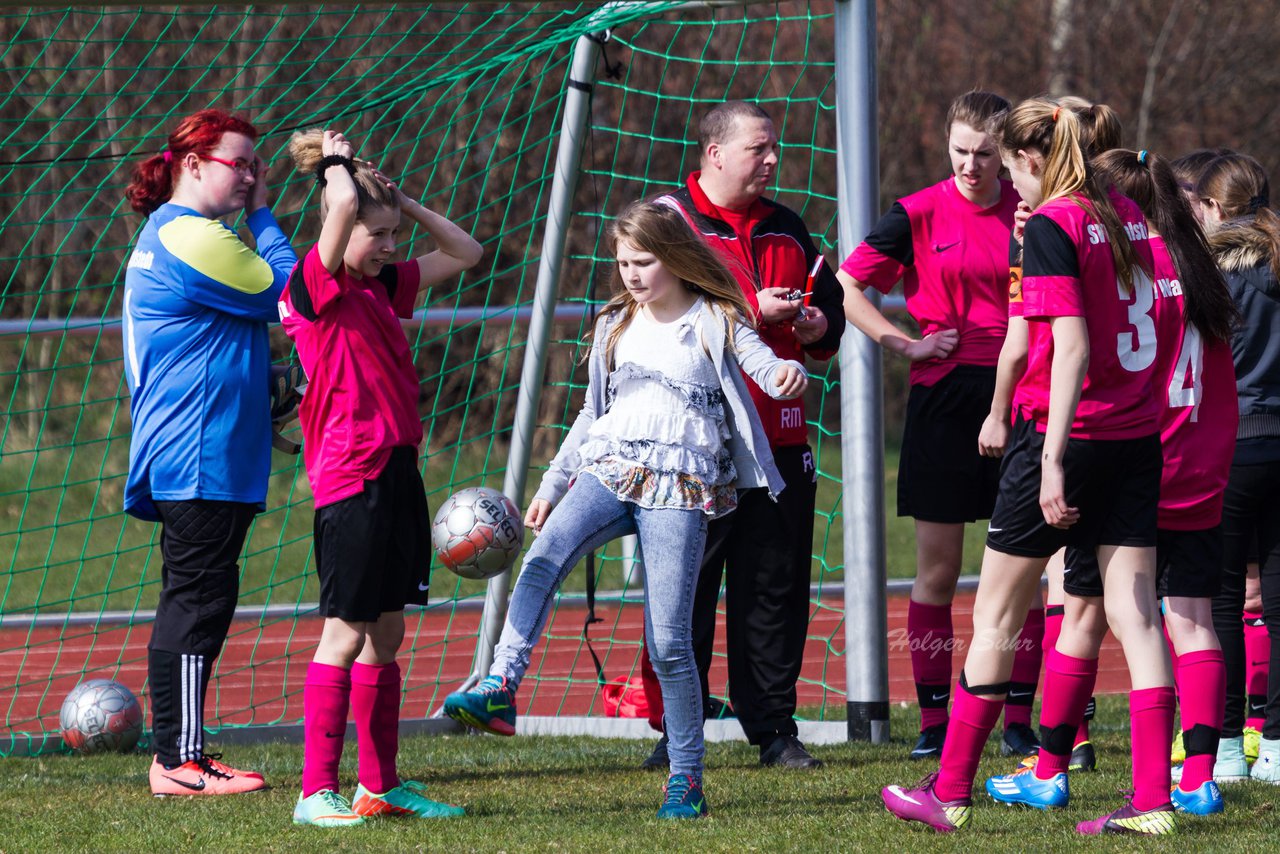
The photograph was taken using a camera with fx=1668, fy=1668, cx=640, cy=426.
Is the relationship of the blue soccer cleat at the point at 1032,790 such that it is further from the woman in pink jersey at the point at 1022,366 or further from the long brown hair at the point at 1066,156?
the long brown hair at the point at 1066,156

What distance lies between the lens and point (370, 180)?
4.45 m

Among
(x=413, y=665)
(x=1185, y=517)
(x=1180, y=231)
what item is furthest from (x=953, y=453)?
(x=413, y=665)

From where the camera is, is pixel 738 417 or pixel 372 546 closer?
pixel 372 546

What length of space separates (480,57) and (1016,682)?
3526 millimetres

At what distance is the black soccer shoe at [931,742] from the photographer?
5.55m

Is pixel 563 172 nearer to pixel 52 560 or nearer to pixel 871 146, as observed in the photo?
pixel 871 146

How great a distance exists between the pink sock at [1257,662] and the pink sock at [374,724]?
2.87 metres

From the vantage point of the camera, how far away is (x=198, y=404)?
5195 mm

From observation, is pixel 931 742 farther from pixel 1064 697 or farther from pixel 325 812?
pixel 325 812

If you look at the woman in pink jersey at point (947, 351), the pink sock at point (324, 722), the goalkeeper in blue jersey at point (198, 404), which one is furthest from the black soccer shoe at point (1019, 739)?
the goalkeeper in blue jersey at point (198, 404)

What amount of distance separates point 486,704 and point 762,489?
160cm

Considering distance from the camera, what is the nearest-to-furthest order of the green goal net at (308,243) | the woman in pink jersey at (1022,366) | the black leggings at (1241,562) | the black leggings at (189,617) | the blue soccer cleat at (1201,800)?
the woman in pink jersey at (1022,366) < the blue soccer cleat at (1201,800) < the black leggings at (1241,562) < the black leggings at (189,617) < the green goal net at (308,243)

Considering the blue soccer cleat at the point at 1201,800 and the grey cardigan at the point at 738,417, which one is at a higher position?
the grey cardigan at the point at 738,417

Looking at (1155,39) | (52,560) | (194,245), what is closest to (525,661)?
(194,245)
